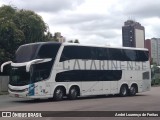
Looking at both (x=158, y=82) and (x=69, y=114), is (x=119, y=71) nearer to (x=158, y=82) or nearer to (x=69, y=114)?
(x=69, y=114)

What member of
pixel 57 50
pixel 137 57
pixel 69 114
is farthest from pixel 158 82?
pixel 69 114

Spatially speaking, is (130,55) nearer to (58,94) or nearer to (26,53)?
(58,94)

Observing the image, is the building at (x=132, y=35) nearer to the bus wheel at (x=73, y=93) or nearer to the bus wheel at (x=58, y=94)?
the bus wheel at (x=73, y=93)

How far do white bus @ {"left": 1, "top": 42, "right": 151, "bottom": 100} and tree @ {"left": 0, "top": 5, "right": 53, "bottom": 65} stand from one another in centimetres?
1332

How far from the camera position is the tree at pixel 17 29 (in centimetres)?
3897

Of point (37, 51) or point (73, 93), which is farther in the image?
point (73, 93)

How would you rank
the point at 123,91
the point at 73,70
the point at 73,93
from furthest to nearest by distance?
the point at 123,91 < the point at 73,93 < the point at 73,70

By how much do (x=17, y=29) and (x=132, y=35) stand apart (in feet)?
163

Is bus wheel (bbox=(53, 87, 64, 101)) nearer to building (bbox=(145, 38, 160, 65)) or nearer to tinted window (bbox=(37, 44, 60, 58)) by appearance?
tinted window (bbox=(37, 44, 60, 58))

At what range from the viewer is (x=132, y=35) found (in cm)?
8625

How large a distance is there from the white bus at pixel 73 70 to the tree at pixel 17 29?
13317mm

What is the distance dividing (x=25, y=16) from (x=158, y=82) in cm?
2635

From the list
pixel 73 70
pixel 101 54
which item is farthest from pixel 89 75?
pixel 101 54

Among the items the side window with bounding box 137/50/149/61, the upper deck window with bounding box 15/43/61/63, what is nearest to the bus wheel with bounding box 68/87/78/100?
the upper deck window with bounding box 15/43/61/63
